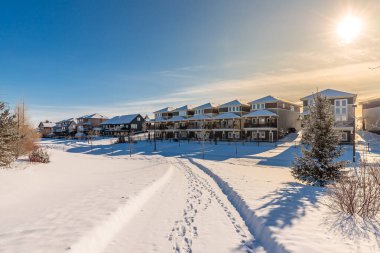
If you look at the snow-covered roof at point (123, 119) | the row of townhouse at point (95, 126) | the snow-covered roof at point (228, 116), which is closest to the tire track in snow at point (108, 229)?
the snow-covered roof at point (228, 116)

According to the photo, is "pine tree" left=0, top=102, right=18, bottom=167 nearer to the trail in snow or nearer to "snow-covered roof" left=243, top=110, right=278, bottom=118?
the trail in snow

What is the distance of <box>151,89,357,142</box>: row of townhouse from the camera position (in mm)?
39075

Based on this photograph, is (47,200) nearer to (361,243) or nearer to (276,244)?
(276,244)

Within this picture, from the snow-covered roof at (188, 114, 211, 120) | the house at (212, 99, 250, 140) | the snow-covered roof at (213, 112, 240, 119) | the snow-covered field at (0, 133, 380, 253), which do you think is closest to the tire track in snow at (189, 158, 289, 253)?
the snow-covered field at (0, 133, 380, 253)

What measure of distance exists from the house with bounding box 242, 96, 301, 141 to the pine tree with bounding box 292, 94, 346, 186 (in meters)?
31.9

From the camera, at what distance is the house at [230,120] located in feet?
174

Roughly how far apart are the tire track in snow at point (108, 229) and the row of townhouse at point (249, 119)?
3136 cm

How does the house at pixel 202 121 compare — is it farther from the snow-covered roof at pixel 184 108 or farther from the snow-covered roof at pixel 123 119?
the snow-covered roof at pixel 123 119

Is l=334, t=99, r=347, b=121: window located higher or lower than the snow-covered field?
higher

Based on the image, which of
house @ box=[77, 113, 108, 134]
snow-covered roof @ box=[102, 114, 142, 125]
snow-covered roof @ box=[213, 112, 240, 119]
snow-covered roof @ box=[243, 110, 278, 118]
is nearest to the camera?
snow-covered roof @ box=[243, 110, 278, 118]

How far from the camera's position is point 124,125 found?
8400 cm

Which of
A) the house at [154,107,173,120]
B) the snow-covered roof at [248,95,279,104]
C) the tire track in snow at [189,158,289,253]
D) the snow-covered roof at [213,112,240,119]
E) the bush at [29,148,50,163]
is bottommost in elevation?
the tire track in snow at [189,158,289,253]

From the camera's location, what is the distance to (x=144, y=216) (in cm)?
850

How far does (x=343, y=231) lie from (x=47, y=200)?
35.0 feet
